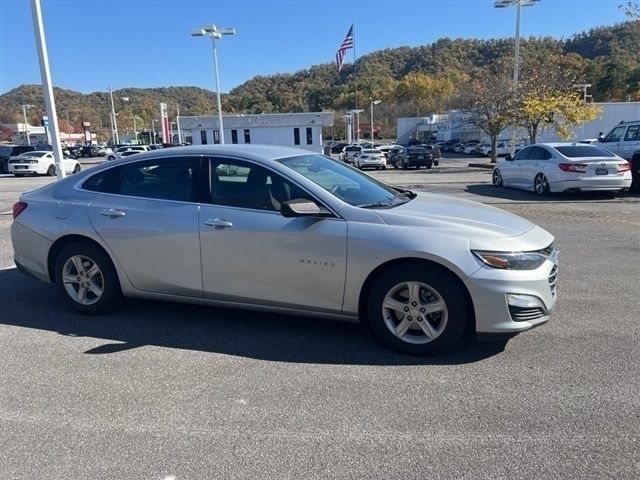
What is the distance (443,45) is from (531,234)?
399ft

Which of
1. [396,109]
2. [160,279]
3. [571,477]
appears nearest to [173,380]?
[160,279]

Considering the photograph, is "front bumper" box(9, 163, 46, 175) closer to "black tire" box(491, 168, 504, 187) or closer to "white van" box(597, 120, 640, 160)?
"black tire" box(491, 168, 504, 187)

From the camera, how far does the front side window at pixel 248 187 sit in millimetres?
4297

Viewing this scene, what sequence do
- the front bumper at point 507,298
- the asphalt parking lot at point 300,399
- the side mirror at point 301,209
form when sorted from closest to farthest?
the asphalt parking lot at point 300,399 < the front bumper at point 507,298 < the side mirror at point 301,209

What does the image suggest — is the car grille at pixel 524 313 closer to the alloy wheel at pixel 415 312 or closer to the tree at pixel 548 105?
the alloy wheel at pixel 415 312

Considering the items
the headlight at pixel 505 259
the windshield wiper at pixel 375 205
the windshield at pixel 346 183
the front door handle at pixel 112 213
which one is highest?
the windshield at pixel 346 183

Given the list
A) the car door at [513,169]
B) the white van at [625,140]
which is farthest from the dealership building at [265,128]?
the white van at [625,140]

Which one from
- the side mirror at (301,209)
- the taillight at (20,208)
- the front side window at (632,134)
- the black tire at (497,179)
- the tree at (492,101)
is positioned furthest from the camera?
the tree at (492,101)

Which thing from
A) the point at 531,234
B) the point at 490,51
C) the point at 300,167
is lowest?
the point at 531,234

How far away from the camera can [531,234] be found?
4078 mm

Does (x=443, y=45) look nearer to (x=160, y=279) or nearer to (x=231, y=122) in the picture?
(x=231, y=122)

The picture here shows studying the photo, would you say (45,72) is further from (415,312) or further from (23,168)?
(23,168)

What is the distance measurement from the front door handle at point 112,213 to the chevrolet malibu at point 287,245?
0.04 feet

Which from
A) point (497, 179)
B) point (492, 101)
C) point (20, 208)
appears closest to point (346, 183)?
point (20, 208)
